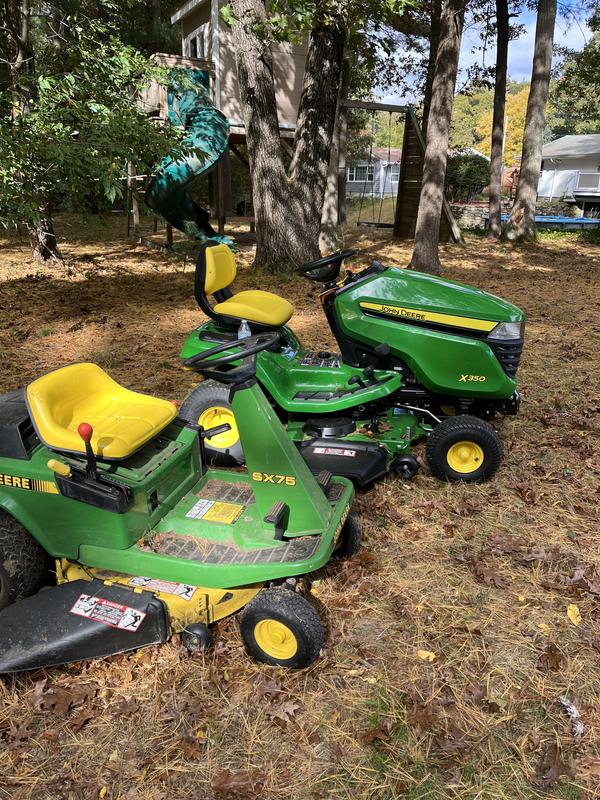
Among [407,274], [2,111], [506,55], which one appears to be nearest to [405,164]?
[506,55]

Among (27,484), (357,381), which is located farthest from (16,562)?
(357,381)

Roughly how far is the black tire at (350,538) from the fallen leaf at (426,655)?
64cm

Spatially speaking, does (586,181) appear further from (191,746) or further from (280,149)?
(191,746)

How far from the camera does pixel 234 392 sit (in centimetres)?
257

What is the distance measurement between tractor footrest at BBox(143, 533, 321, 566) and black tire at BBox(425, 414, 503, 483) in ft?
4.98

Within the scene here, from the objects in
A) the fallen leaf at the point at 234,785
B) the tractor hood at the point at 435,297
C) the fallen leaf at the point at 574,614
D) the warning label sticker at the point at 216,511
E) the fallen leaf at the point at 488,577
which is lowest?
the fallen leaf at the point at 234,785

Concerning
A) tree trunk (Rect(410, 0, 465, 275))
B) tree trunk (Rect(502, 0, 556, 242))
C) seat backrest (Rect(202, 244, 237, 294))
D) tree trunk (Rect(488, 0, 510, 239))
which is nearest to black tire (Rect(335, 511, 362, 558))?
seat backrest (Rect(202, 244, 237, 294))

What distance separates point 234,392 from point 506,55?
16747 millimetres

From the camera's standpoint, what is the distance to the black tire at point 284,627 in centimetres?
233

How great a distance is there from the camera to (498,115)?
16.0m

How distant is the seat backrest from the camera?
13.4 feet

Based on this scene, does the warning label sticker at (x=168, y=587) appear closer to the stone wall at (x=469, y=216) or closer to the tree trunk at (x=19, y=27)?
the tree trunk at (x=19, y=27)

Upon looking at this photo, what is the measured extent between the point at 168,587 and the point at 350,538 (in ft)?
3.27

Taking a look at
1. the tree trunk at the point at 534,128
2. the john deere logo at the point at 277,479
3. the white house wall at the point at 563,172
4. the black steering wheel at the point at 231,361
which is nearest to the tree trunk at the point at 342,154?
the tree trunk at the point at 534,128
